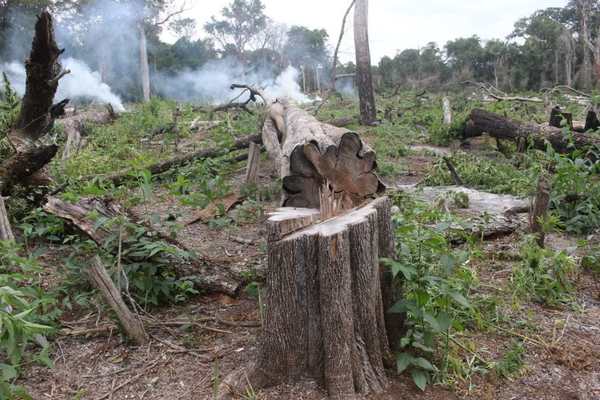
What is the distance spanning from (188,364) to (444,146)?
25.5 ft

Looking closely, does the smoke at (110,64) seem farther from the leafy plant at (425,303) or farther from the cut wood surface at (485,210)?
the leafy plant at (425,303)

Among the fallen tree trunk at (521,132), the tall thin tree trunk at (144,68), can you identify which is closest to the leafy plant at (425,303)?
the fallen tree trunk at (521,132)

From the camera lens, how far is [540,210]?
3.84m

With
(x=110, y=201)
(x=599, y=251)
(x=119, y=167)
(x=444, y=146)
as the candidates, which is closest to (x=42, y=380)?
(x=110, y=201)

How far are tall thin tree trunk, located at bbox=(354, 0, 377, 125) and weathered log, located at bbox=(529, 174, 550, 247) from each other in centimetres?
743

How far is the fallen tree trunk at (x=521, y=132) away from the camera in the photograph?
6082 mm

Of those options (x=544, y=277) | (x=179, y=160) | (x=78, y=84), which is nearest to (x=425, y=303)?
(x=544, y=277)

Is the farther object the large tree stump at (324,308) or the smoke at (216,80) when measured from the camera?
the smoke at (216,80)

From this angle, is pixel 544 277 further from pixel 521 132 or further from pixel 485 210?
pixel 521 132

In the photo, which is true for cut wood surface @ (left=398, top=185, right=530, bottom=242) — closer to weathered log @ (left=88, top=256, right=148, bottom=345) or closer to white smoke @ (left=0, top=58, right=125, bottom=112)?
weathered log @ (left=88, top=256, right=148, bottom=345)

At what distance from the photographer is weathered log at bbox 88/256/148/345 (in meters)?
2.45

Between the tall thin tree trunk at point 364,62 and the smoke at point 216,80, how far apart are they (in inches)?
765

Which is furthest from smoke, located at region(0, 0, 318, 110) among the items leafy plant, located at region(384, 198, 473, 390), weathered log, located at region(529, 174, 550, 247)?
leafy plant, located at region(384, 198, 473, 390)

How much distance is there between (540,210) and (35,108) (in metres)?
4.60
